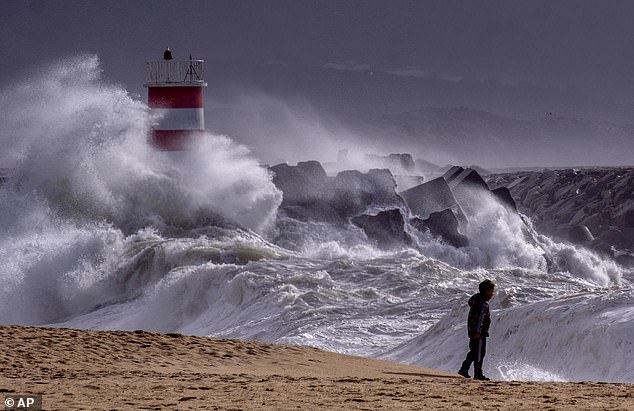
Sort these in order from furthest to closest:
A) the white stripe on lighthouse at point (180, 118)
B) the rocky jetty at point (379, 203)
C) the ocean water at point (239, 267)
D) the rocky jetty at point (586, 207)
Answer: the rocky jetty at point (586, 207)
the rocky jetty at point (379, 203)
the white stripe on lighthouse at point (180, 118)
the ocean water at point (239, 267)

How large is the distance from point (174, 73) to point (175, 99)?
543 mm

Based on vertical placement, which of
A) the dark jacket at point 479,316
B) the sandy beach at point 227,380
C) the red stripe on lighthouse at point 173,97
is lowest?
the sandy beach at point 227,380

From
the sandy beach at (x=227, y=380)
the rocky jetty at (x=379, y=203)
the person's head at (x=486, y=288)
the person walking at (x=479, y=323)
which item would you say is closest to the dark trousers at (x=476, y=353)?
the person walking at (x=479, y=323)

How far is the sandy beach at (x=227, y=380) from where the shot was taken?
6793mm

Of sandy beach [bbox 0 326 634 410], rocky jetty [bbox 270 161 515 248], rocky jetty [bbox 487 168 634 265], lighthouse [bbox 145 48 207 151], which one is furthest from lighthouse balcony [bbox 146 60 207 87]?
sandy beach [bbox 0 326 634 410]

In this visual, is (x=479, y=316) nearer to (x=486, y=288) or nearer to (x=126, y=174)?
(x=486, y=288)

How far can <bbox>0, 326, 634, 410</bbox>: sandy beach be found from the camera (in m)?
6.79

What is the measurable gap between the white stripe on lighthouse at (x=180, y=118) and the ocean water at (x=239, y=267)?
62 centimetres

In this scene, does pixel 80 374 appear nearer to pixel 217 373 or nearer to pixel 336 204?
pixel 217 373

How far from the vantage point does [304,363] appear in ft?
30.7

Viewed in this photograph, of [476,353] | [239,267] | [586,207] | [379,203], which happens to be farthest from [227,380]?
[586,207]

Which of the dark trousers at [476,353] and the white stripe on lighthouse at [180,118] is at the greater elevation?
the white stripe on lighthouse at [180,118]

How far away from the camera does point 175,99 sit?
1973 centimetres

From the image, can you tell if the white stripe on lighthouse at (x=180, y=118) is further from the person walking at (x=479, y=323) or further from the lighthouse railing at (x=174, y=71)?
the person walking at (x=479, y=323)
